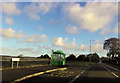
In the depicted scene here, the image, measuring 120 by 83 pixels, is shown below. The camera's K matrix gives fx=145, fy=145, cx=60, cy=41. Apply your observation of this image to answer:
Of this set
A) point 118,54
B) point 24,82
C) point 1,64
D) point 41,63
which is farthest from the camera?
point 118,54

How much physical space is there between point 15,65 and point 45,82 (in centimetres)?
1131

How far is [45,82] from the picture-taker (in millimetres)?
9664

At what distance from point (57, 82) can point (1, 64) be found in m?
9.41

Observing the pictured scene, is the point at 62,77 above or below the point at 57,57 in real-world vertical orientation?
below

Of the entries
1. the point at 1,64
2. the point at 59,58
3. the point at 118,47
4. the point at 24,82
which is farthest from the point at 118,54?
the point at 24,82

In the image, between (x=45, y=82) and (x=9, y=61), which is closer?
(x=45, y=82)

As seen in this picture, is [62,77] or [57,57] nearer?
[62,77]

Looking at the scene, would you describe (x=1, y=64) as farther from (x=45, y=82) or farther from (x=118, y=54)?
(x=118, y=54)

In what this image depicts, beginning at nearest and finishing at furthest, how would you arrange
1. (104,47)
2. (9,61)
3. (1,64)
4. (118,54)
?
(1,64) → (9,61) → (118,54) → (104,47)

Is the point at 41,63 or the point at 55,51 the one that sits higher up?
the point at 55,51

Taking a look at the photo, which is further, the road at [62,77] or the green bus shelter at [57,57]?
the green bus shelter at [57,57]

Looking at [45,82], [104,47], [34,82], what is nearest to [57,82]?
[45,82]

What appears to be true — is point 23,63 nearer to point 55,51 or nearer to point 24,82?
point 55,51

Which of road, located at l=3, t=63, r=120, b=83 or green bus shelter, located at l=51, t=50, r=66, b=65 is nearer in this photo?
road, located at l=3, t=63, r=120, b=83
